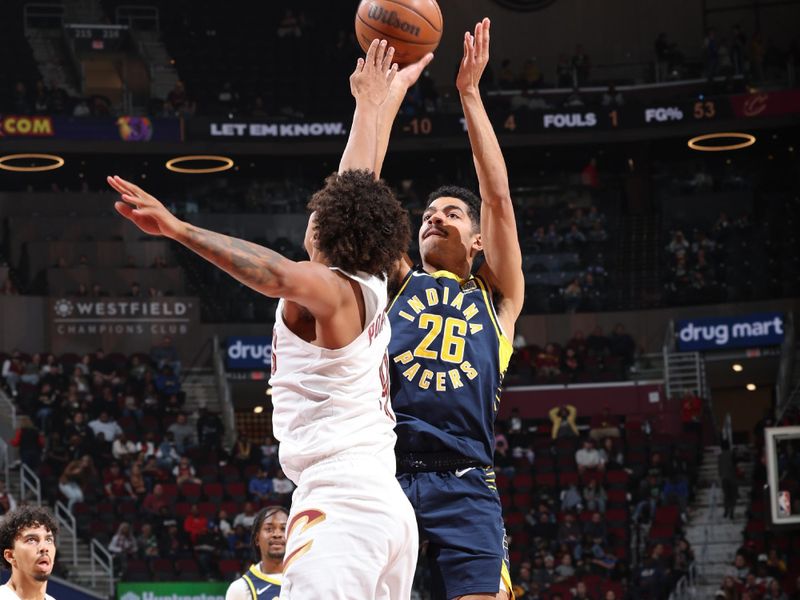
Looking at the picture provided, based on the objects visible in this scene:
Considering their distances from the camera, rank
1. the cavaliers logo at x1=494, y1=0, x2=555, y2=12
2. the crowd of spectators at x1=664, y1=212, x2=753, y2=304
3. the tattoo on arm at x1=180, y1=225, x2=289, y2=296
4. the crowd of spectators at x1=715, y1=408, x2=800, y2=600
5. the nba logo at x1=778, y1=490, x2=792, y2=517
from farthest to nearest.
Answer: the cavaliers logo at x1=494, y1=0, x2=555, y2=12
the crowd of spectators at x1=664, y1=212, x2=753, y2=304
the nba logo at x1=778, y1=490, x2=792, y2=517
the crowd of spectators at x1=715, y1=408, x2=800, y2=600
the tattoo on arm at x1=180, y1=225, x2=289, y2=296

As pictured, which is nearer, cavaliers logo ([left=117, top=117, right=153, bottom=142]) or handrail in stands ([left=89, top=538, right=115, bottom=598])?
handrail in stands ([left=89, top=538, right=115, bottom=598])

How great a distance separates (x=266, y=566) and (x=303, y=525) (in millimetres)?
3171

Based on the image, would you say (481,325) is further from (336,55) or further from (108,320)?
(336,55)

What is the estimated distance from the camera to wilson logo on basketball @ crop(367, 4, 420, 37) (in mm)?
5938

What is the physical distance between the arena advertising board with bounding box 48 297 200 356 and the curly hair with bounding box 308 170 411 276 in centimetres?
2176

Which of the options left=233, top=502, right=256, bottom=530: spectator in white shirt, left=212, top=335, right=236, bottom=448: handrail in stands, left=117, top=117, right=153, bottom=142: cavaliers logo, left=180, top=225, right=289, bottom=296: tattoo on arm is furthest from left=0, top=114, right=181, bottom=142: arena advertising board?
left=180, top=225, right=289, bottom=296: tattoo on arm

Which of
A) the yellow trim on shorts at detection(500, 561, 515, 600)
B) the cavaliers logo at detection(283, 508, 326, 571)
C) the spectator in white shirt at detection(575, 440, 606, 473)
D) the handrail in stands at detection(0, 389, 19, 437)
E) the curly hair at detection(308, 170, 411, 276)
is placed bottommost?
the spectator in white shirt at detection(575, 440, 606, 473)

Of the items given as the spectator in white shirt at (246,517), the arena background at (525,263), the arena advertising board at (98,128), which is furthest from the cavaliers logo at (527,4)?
the spectator in white shirt at (246,517)

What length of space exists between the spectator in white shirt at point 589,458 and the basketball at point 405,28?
50.2ft

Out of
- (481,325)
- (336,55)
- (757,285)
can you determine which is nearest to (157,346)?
(336,55)

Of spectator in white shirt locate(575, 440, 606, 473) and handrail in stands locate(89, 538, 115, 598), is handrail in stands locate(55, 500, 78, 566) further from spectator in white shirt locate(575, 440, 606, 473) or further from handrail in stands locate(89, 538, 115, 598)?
spectator in white shirt locate(575, 440, 606, 473)

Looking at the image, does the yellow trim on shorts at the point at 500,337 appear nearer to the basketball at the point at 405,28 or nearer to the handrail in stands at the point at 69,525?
the basketball at the point at 405,28

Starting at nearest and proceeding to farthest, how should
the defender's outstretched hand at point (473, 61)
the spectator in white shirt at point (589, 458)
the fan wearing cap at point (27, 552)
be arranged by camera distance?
the defender's outstretched hand at point (473, 61) → the fan wearing cap at point (27, 552) → the spectator in white shirt at point (589, 458)

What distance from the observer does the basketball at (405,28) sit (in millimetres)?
5941
